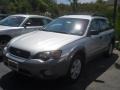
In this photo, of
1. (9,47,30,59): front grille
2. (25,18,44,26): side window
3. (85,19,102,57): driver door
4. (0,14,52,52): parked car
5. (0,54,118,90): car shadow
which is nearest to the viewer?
(9,47,30,59): front grille

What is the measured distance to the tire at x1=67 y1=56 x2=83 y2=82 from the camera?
5.51 meters

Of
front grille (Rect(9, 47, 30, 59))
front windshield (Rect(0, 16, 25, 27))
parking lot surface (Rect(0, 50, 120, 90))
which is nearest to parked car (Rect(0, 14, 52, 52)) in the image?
front windshield (Rect(0, 16, 25, 27))

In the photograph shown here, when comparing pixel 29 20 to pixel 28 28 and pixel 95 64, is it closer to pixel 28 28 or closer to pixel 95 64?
pixel 28 28

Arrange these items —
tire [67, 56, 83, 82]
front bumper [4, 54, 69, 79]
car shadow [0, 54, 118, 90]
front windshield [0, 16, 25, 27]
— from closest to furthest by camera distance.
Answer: front bumper [4, 54, 69, 79], car shadow [0, 54, 118, 90], tire [67, 56, 83, 82], front windshield [0, 16, 25, 27]

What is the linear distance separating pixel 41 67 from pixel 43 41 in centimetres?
83

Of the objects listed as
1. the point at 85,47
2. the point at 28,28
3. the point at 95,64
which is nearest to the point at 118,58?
the point at 95,64

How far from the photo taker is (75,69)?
18.8ft

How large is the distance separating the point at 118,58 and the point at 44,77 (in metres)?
4.19

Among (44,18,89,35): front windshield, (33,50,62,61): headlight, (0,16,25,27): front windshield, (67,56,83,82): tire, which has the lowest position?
(67,56,83,82): tire

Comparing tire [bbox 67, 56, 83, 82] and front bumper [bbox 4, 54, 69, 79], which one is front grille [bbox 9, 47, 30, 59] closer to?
front bumper [bbox 4, 54, 69, 79]

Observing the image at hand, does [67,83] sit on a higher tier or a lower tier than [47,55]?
lower

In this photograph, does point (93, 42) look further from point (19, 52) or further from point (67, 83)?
point (19, 52)

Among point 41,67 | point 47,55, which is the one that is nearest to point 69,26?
point 47,55

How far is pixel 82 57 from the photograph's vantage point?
600 centimetres
